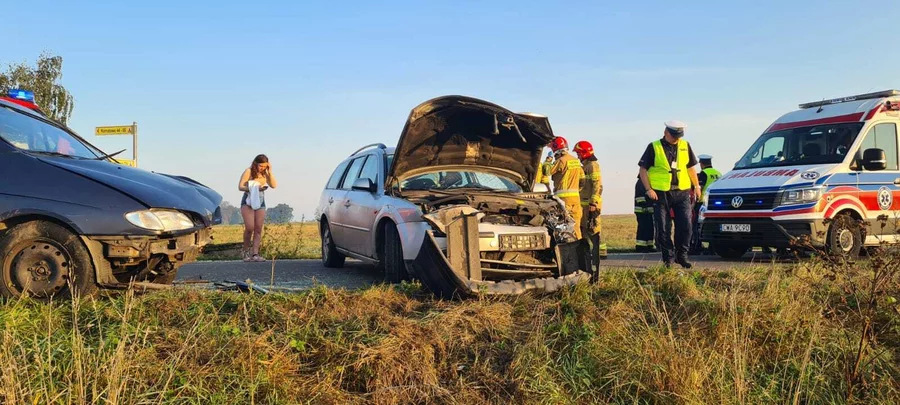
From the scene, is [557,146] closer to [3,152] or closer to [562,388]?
[562,388]

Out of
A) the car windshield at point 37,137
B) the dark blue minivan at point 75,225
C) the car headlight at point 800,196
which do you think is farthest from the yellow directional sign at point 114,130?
the car headlight at point 800,196

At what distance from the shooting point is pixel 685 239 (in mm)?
7992

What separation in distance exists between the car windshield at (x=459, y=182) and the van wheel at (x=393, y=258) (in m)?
0.76

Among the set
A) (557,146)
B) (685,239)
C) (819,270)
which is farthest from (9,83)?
(819,270)

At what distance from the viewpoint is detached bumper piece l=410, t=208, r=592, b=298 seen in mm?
4965

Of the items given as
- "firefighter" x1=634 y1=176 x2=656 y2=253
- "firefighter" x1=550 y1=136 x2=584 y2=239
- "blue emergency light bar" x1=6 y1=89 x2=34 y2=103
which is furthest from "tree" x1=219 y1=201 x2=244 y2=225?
"firefighter" x1=634 y1=176 x2=656 y2=253

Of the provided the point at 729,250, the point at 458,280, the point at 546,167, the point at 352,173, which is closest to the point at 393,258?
the point at 458,280

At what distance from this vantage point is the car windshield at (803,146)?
943 cm

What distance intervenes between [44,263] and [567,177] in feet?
20.9

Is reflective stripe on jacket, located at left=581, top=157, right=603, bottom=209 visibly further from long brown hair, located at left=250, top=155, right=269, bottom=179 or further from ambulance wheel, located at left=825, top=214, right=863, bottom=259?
long brown hair, located at left=250, top=155, right=269, bottom=179

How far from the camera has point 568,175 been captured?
8.91 m

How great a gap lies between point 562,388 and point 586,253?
2004 mm

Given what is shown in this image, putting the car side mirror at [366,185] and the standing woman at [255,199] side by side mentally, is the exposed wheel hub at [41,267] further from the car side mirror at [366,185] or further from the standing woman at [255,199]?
the standing woman at [255,199]

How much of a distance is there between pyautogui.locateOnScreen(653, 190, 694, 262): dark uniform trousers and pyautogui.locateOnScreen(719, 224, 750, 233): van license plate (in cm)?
184
